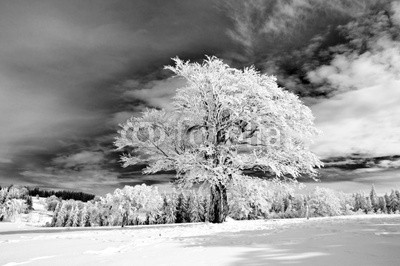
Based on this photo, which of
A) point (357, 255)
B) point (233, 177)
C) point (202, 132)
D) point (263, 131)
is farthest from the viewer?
point (202, 132)

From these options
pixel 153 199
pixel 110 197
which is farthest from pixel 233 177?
pixel 110 197

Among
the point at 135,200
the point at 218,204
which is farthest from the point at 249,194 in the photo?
the point at 135,200

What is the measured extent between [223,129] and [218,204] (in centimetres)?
489

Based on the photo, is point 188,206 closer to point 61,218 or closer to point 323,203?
point 323,203

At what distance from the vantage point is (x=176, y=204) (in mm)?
85500

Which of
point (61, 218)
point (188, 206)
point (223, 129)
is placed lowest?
point (61, 218)

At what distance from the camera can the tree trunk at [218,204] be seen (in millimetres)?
19078

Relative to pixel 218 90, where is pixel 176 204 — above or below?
below

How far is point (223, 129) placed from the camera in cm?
1992

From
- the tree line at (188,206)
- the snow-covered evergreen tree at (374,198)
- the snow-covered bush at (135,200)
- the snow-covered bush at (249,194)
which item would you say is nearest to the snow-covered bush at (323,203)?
the tree line at (188,206)

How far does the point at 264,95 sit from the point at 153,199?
46551 mm

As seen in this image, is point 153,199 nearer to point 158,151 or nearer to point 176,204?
point 176,204

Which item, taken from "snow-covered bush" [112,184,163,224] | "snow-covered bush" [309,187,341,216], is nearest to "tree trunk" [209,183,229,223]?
"snow-covered bush" [112,184,163,224]

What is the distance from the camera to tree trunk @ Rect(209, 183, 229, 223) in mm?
19078
